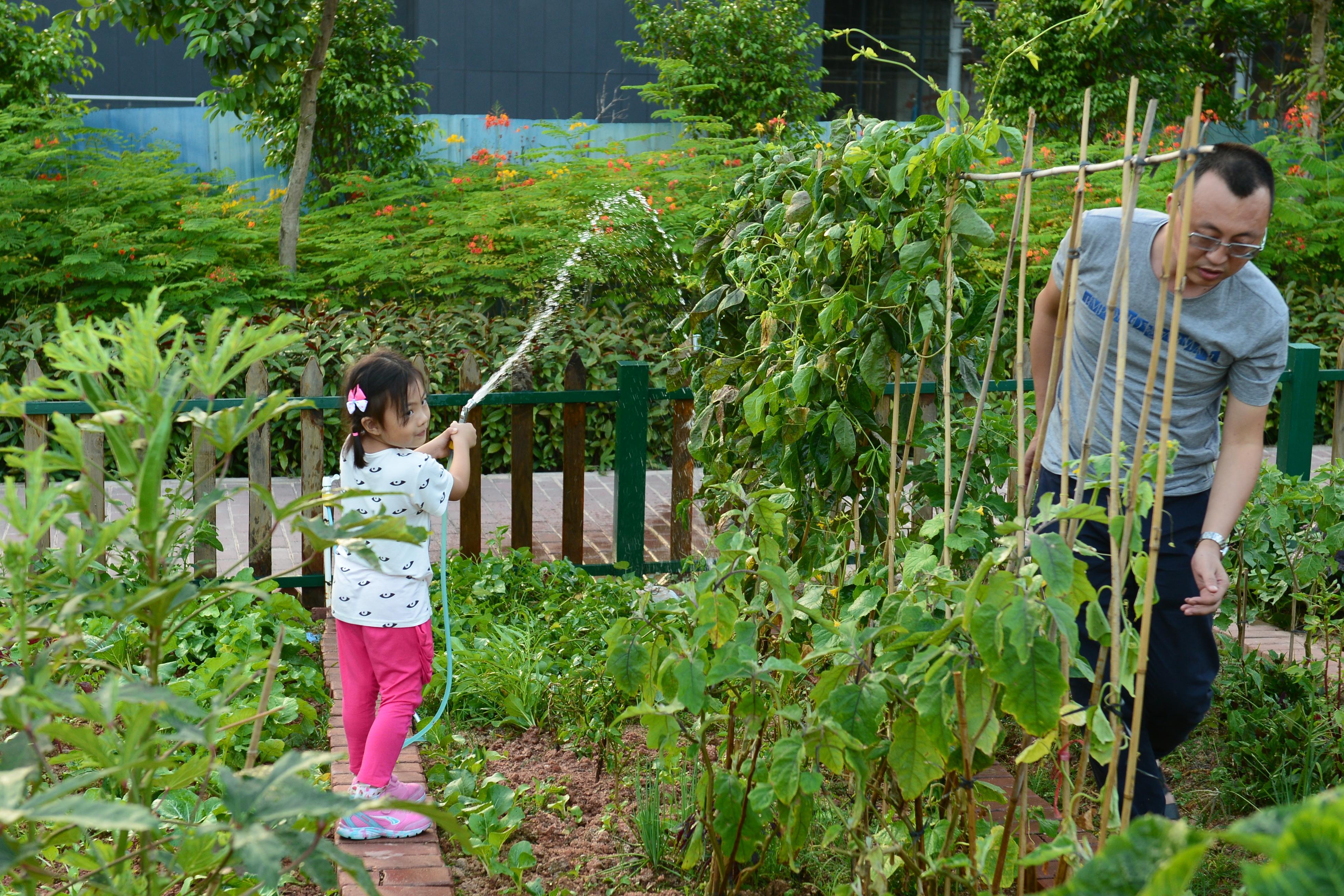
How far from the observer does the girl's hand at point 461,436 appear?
131 inches

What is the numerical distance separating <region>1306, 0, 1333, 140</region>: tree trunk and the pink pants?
1161cm

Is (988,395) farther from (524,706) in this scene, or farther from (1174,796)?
(524,706)

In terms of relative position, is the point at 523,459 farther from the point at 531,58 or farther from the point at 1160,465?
the point at 531,58

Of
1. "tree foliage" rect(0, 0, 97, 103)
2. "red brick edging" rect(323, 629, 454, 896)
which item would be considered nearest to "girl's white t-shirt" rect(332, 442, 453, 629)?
"red brick edging" rect(323, 629, 454, 896)

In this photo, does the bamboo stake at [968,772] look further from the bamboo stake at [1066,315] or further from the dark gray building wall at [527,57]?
the dark gray building wall at [527,57]

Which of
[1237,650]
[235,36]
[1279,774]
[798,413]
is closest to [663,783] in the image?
[798,413]

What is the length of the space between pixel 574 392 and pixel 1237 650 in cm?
276

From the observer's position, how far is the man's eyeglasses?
7.94 feet

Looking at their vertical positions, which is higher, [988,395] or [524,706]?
[988,395]

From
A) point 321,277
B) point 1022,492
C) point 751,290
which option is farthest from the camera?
point 321,277

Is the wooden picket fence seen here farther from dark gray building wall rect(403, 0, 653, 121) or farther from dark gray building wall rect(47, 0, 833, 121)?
dark gray building wall rect(403, 0, 653, 121)

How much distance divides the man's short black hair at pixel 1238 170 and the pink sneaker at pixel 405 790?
7.81 ft

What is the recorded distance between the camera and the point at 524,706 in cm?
372

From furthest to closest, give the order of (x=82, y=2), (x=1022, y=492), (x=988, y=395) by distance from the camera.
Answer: (x=82, y=2) < (x=988, y=395) < (x=1022, y=492)
